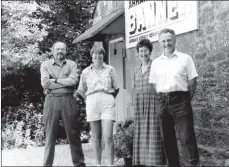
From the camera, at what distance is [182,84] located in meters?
4.35

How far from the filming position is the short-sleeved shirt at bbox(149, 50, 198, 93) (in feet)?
14.2

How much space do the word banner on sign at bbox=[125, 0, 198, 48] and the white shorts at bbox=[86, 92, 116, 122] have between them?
1.64 meters

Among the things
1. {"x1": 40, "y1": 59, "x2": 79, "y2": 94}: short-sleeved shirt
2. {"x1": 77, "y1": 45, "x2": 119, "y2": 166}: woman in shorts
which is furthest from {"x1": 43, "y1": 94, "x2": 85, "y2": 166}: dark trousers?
{"x1": 77, "y1": 45, "x2": 119, "y2": 166}: woman in shorts

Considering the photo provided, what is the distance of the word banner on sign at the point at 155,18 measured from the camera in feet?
17.2

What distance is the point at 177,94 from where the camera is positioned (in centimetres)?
435

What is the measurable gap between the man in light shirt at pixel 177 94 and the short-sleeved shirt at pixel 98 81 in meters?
0.74

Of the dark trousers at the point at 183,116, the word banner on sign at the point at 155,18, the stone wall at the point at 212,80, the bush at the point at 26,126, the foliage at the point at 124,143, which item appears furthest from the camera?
the bush at the point at 26,126

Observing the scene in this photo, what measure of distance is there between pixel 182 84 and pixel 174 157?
98cm

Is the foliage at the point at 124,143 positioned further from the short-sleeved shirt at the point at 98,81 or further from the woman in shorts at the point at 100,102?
the short-sleeved shirt at the point at 98,81

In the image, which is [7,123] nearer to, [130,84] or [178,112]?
[130,84]

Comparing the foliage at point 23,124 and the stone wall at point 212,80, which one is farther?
the foliage at point 23,124

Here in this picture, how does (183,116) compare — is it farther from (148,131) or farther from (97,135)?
(97,135)

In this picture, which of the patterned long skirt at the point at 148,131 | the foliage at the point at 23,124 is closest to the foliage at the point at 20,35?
the foliage at the point at 23,124

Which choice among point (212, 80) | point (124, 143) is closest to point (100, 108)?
point (124, 143)
